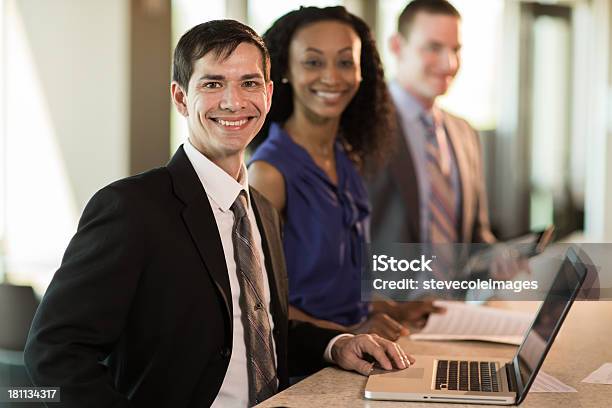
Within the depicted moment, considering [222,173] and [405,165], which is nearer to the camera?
[222,173]

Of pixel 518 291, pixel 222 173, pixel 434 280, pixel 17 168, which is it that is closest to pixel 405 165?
pixel 518 291

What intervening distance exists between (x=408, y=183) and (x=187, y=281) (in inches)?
80.3

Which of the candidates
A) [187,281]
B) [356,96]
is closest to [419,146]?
[356,96]

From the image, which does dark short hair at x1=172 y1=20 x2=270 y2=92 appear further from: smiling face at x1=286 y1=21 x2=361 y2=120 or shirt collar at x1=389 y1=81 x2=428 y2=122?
shirt collar at x1=389 y1=81 x2=428 y2=122

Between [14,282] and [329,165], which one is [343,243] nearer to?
[329,165]

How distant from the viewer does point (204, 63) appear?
188cm

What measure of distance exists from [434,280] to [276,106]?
0.77 meters

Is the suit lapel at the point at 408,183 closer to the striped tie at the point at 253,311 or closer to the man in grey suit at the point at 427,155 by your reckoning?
the man in grey suit at the point at 427,155

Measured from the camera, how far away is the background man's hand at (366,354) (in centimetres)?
205

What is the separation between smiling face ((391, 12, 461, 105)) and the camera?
13.0ft

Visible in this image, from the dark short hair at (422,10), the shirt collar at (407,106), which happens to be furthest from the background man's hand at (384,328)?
the dark short hair at (422,10)

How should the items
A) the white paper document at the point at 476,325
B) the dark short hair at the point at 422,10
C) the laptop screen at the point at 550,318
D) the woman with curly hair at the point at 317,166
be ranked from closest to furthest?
1. the laptop screen at the point at 550,318
2. the white paper document at the point at 476,325
3. the woman with curly hair at the point at 317,166
4. the dark short hair at the point at 422,10

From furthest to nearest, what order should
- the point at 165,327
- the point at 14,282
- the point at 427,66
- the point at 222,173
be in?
the point at 427,66 < the point at 14,282 < the point at 222,173 < the point at 165,327

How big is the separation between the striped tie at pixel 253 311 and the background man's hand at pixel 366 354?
186 mm
